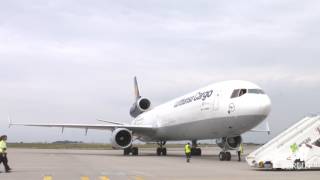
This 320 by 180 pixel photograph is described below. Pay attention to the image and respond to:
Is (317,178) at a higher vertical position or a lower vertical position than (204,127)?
lower

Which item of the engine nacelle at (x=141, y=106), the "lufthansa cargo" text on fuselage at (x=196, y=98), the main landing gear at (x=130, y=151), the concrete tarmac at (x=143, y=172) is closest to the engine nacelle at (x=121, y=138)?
the main landing gear at (x=130, y=151)

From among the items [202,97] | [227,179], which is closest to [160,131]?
[202,97]

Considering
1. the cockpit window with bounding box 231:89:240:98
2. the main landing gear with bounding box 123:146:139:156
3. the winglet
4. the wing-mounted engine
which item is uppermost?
the winglet

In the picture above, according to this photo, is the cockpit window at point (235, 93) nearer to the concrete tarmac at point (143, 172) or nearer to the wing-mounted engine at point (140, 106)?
the concrete tarmac at point (143, 172)

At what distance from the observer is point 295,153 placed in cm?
1681

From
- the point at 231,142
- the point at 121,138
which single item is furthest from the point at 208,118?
the point at 121,138

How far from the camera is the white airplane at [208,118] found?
75.3ft

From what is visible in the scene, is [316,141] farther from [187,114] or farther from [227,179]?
[187,114]

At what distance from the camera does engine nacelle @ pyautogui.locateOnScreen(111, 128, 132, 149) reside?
3288cm

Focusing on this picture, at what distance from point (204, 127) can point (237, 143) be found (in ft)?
6.56

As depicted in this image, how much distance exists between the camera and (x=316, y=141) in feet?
55.2

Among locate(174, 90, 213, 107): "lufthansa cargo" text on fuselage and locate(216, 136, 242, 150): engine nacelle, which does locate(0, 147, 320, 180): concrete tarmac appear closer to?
locate(216, 136, 242, 150): engine nacelle

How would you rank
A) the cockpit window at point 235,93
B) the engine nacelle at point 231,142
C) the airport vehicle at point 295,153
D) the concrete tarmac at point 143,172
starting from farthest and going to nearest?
the engine nacelle at point 231,142
the cockpit window at point 235,93
the airport vehicle at point 295,153
the concrete tarmac at point 143,172

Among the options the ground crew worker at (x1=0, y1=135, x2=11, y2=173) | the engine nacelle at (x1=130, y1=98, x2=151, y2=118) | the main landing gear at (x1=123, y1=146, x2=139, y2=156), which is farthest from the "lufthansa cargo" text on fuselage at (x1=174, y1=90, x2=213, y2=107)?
the ground crew worker at (x1=0, y1=135, x2=11, y2=173)
